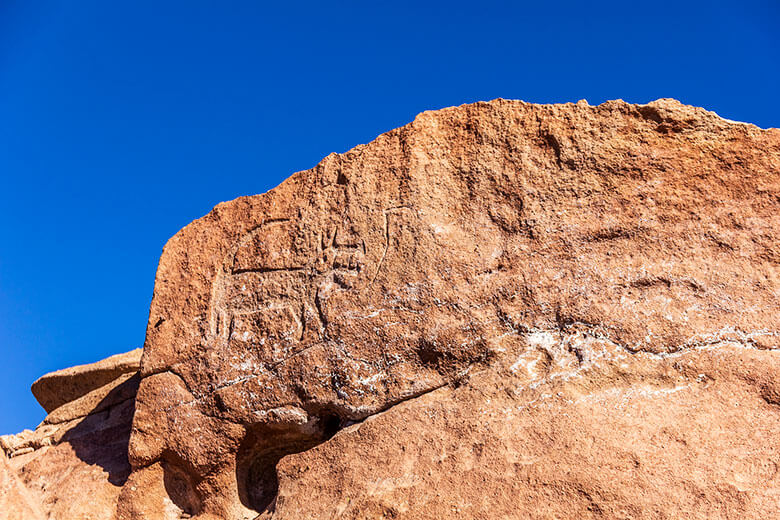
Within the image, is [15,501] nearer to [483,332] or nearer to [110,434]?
[110,434]

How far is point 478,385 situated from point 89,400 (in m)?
3.46

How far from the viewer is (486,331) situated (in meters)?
3.38

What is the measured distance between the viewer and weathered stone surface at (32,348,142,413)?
18.8ft

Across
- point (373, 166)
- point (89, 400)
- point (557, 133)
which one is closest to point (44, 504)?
point (89, 400)

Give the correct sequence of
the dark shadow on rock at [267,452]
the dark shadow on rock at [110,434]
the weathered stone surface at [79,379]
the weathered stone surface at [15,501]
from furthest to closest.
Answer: the weathered stone surface at [79,379], the dark shadow on rock at [110,434], the weathered stone surface at [15,501], the dark shadow on rock at [267,452]

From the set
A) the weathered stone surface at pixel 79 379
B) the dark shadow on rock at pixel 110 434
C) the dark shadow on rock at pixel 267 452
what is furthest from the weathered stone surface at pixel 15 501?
the dark shadow on rock at pixel 267 452

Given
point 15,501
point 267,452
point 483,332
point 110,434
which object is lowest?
point 15,501

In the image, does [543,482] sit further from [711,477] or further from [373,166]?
[373,166]

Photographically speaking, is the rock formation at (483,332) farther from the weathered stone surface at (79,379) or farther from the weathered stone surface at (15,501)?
the weathered stone surface at (79,379)

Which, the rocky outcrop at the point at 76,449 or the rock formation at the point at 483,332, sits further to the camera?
the rocky outcrop at the point at 76,449

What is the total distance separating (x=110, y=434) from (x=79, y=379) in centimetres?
111

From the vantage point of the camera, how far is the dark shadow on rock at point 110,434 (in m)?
4.65

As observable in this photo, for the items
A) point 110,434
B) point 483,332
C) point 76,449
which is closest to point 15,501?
point 76,449

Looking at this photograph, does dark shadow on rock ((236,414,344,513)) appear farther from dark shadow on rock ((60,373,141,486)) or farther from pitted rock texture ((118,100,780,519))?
dark shadow on rock ((60,373,141,486))
